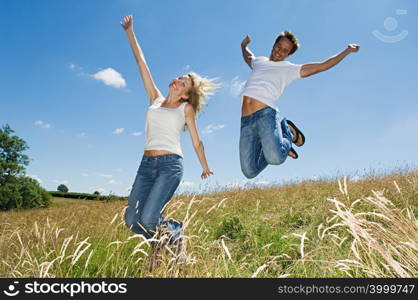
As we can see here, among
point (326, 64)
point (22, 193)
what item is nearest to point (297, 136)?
point (326, 64)

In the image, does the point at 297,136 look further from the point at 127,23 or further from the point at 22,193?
the point at 22,193

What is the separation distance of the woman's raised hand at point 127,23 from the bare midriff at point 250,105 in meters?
2.03

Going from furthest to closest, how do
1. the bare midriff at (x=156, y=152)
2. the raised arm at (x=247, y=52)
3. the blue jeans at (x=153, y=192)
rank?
the raised arm at (x=247, y=52), the bare midriff at (x=156, y=152), the blue jeans at (x=153, y=192)

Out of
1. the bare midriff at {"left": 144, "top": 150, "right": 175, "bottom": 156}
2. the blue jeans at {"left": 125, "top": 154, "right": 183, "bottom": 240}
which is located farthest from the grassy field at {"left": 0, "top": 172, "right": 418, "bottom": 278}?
the bare midriff at {"left": 144, "top": 150, "right": 175, "bottom": 156}

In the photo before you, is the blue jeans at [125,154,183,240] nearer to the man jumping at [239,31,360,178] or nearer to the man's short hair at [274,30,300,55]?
the man jumping at [239,31,360,178]

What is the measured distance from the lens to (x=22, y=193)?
40000 mm

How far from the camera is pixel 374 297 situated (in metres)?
2.60

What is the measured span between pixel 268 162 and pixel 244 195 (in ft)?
10.2

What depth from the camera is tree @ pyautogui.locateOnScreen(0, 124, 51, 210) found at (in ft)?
124

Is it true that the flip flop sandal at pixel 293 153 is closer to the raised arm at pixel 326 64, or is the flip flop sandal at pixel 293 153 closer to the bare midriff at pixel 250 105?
the bare midriff at pixel 250 105

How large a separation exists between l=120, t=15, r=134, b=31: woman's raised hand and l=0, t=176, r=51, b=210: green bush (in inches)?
1396

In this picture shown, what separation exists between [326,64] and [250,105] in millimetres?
1256

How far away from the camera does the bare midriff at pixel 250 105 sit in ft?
19.2

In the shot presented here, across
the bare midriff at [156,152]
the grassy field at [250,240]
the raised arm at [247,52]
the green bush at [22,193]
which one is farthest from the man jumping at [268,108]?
the green bush at [22,193]
